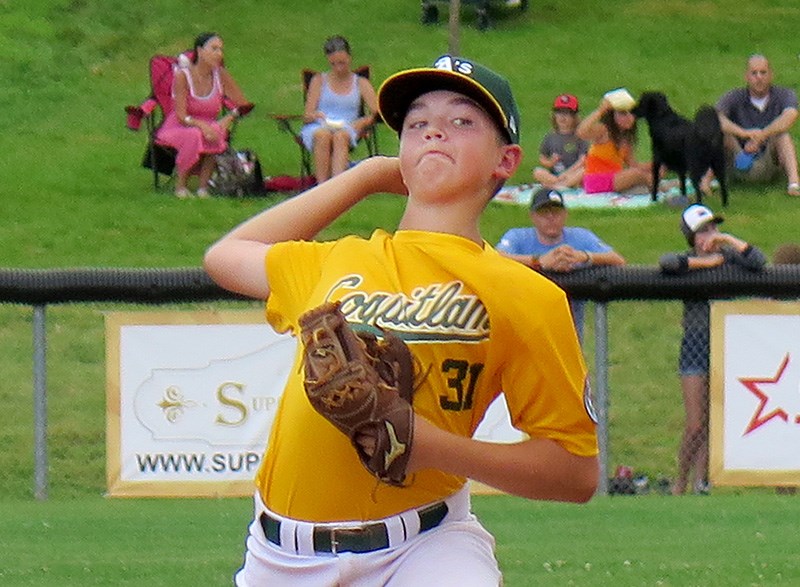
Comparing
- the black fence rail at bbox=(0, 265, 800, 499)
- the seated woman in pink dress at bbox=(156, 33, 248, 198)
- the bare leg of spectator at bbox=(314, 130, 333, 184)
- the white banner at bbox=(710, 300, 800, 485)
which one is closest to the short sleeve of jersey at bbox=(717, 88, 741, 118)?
the bare leg of spectator at bbox=(314, 130, 333, 184)

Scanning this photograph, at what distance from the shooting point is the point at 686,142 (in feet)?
48.6

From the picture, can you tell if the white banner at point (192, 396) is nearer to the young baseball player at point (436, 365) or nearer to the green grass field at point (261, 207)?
the green grass field at point (261, 207)

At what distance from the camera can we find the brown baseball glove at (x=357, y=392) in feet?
9.98

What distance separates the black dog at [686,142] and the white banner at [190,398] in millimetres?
6339

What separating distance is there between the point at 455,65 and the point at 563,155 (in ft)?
40.6

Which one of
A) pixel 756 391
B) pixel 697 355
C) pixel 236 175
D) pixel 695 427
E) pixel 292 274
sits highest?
pixel 292 274

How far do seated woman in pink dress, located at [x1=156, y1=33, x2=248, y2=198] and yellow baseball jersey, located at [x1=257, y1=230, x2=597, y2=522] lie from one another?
1187cm

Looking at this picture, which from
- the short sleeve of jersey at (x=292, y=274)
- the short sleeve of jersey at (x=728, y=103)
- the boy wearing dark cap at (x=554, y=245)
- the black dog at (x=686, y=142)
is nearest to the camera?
the short sleeve of jersey at (x=292, y=274)

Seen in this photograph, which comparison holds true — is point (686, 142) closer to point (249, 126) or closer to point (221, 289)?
point (249, 126)

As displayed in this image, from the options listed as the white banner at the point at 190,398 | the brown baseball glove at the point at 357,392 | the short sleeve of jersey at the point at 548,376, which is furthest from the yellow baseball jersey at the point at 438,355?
the white banner at the point at 190,398

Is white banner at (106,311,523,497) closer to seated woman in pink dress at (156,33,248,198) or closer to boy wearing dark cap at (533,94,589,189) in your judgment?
seated woman in pink dress at (156,33,248,198)

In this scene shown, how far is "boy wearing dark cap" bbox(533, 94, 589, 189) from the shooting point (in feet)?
50.9

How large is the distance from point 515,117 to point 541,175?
12143mm

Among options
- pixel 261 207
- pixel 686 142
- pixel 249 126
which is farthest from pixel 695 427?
pixel 249 126
